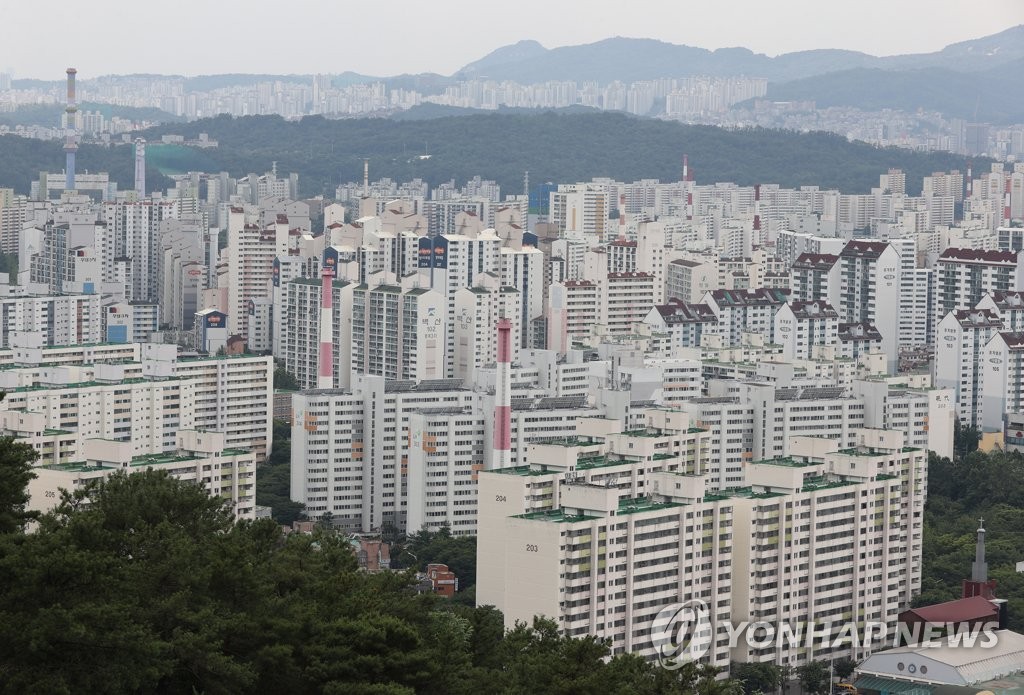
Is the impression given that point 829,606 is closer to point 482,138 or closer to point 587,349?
point 587,349

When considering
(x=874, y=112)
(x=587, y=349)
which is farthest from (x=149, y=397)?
(x=874, y=112)

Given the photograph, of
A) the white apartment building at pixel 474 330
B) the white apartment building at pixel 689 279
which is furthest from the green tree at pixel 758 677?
the white apartment building at pixel 689 279

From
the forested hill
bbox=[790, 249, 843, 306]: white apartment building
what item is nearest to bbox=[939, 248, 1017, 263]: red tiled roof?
bbox=[790, 249, 843, 306]: white apartment building

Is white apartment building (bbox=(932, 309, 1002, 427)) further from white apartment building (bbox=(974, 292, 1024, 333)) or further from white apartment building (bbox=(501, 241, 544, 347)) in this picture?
white apartment building (bbox=(501, 241, 544, 347))

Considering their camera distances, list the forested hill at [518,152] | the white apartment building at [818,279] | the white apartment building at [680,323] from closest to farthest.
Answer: the white apartment building at [680,323]
the white apartment building at [818,279]
the forested hill at [518,152]

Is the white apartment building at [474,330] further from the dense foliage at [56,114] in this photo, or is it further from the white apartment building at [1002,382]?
the dense foliage at [56,114]

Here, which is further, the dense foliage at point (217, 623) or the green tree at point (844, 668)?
the green tree at point (844, 668)
